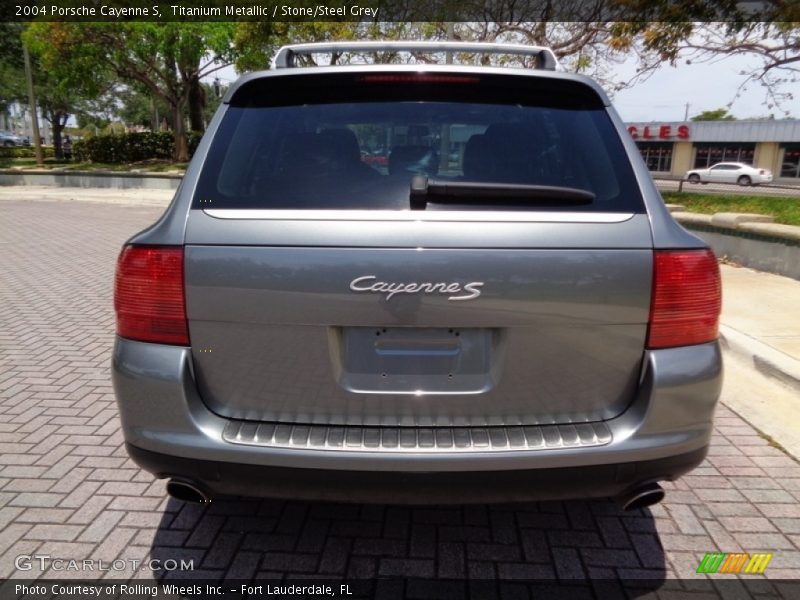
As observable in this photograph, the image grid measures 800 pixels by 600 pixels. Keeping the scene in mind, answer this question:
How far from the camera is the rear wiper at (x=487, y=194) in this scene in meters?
1.94

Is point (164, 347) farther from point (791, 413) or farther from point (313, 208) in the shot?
point (791, 413)

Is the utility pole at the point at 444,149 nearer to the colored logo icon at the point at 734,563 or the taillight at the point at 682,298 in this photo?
the taillight at the point at 682,298

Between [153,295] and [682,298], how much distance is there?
5.79 ft

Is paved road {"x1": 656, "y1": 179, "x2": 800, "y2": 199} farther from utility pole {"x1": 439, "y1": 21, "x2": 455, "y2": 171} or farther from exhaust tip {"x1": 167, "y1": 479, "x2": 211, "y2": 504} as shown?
exhaust tip {"x1": 167, "y1": 479, "x2": 211, "y2": 504}

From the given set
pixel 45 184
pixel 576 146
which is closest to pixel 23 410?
pixel 576 146

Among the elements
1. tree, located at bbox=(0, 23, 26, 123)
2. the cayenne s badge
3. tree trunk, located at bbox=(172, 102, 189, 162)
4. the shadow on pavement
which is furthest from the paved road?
tree, located at bbox=(0, 23, 26, 123)

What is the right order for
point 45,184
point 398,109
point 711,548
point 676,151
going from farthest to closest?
point 676,151
point 45,184
point 711,548
point 398,109

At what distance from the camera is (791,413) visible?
12.6ft

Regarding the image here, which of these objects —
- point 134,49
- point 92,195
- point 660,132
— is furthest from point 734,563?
point 660,132

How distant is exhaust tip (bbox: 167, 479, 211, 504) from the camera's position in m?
2.03

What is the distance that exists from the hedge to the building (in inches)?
1250

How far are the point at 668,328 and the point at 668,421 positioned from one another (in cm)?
31

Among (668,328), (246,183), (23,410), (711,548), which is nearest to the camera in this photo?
(668,328)

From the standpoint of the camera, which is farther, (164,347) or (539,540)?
(539,540)
